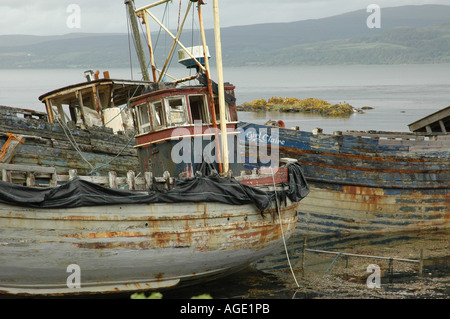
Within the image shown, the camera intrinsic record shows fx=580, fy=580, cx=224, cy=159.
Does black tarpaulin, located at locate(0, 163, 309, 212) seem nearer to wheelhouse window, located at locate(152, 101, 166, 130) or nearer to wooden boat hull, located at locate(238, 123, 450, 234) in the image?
wheelhouse window, located at locate(152, 101, 166, 130)

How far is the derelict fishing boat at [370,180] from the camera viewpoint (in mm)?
19500

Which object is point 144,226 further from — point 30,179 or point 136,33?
point 136,33

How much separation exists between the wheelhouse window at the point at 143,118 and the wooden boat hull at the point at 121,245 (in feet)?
10.2

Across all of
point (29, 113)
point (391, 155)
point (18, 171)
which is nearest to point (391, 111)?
point (391, 155)

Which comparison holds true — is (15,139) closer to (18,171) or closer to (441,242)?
(18,171)

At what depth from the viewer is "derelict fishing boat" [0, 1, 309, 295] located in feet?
39.5

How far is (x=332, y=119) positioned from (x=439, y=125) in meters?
41.0

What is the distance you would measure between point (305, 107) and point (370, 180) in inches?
2156

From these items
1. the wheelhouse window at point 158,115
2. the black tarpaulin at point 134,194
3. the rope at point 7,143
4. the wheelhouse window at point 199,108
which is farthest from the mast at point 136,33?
the black tarpaulin at point 134,194

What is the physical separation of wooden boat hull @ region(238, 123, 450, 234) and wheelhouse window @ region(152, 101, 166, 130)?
15.6ft

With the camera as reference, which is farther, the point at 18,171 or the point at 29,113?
the point at 29,113

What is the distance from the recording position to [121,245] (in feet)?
41.6

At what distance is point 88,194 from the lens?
484 inches

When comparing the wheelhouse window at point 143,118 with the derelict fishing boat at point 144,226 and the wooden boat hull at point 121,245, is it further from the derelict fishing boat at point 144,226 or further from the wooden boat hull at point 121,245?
the wooden boat hull at point 121,245
